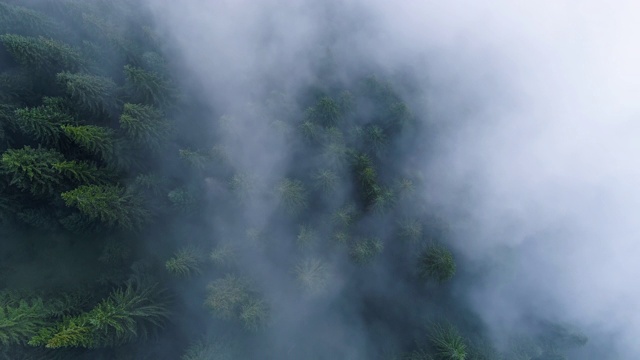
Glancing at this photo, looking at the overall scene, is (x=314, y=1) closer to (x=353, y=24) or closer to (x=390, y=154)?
(x=353, y=24)

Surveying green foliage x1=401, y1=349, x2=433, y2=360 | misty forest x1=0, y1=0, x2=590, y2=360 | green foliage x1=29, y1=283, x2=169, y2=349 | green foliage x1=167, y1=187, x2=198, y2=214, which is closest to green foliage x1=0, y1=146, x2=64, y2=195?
misty forest x1=0, y1=0, x2=590, y2=360

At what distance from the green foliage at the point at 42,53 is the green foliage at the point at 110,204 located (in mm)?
9891

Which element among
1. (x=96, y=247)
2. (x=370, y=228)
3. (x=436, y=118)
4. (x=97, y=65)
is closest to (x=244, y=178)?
(x=370, y=228)

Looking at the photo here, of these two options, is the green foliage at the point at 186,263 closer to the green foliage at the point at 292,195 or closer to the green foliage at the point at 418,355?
the green foliage at the point at 292,195

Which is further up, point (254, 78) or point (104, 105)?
point (254, 78)

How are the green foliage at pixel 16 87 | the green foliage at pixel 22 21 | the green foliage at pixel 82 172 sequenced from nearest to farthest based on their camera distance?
the green foliage at pixel 82 172
the green foliage at pixel 16 87
the green foliage at pixel 22 21

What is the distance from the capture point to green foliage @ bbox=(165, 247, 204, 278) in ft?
73.5

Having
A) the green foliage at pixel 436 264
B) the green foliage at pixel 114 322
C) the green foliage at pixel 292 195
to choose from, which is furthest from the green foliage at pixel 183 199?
the green foliage at pixel 436 264

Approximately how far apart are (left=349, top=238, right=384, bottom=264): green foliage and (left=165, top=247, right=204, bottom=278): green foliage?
9.83 meters

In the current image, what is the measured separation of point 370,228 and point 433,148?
9559 mm

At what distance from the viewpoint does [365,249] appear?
2477 centimetres

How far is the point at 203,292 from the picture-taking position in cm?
2342

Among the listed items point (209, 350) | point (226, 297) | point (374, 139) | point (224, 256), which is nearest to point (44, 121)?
point (224, 256)

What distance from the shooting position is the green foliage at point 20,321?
18.4 meters
